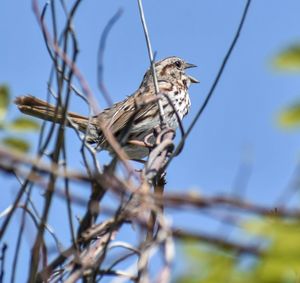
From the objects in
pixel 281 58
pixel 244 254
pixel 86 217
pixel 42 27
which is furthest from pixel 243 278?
pixel 42 27

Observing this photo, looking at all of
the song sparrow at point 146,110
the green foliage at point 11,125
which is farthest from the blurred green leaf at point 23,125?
the song sparrow at point 146,110

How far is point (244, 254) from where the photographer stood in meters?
0.84

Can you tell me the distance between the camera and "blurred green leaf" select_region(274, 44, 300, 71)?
89 cm

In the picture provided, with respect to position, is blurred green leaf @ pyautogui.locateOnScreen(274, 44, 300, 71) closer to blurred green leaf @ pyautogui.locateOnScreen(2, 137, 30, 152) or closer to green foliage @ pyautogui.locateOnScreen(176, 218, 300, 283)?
green foliage @ pyautogui.locateOnScreen(176, 218, 300, 283)

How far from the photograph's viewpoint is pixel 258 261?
82 cm

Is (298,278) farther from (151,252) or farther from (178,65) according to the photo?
(178,65)

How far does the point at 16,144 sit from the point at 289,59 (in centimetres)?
53

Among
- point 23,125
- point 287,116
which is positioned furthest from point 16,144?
point 287,116

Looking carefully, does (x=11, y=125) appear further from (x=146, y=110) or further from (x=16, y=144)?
(x=146, y=110)

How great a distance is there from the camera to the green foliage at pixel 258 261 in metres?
0.77

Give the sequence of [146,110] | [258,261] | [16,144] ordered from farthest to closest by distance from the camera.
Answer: [146,110]
[16,144]
[258,261]

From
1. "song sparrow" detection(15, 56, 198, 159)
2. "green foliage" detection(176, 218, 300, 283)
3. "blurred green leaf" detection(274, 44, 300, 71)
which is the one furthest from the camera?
"song sparrow" detection(15, 56, 198, 159)

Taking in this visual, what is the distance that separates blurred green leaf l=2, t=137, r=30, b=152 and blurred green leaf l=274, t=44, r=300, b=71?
1.60 ft

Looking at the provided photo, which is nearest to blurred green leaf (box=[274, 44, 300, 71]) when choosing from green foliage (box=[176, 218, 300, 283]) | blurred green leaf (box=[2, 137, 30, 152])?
green foliage (box=[176, 218, 300, 283])
